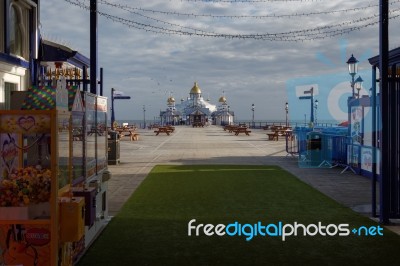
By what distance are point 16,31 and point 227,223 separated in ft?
15.4

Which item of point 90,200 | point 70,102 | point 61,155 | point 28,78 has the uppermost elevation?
point 28,78

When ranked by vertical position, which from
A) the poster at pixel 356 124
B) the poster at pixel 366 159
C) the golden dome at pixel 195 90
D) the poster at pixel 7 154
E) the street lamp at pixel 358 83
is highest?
the golden dome at pixel 195 90

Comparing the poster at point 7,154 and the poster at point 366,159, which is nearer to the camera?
the poster at point 7,154

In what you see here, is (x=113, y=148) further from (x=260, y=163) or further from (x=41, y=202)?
(x=41, y=202)

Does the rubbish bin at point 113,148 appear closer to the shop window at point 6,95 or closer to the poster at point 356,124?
the poster at point 356,124

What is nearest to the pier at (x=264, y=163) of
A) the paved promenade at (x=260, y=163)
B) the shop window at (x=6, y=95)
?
the paved promenade at (x=260, y=163)

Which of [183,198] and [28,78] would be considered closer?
[28,78]

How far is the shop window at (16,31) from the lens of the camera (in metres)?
7.55

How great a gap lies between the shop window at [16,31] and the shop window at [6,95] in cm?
60

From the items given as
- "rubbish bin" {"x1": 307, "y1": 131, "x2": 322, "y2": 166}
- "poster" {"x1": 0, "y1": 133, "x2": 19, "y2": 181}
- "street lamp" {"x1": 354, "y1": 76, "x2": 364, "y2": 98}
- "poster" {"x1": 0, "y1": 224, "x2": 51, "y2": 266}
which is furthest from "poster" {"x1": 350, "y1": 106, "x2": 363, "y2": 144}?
"poster" {"x1": 0, "y1": 224, "x2": 51, "y2": 266}

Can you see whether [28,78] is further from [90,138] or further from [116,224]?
[116,224]

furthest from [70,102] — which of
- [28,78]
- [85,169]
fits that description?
[28,78]

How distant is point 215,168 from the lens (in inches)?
624

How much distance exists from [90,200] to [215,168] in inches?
404
